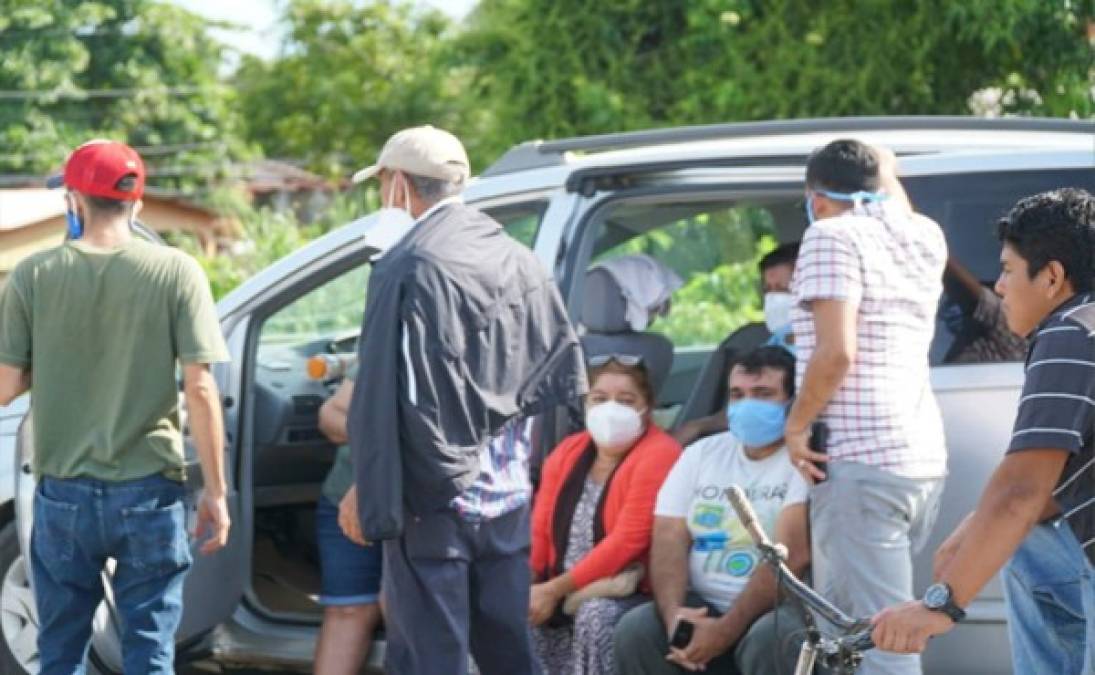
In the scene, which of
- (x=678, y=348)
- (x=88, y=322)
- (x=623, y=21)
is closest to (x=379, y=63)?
(x=623, y=21)

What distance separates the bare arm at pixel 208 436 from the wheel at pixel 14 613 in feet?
4.11

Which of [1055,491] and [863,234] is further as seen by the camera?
[863,234]

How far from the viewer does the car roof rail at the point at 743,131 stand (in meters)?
6.15

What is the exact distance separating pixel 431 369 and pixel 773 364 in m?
1.44

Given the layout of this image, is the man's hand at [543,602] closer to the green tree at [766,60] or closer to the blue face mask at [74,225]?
the blue face mask at [74,225]

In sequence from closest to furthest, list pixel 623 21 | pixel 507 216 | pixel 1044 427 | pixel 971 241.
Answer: pixel 1044 427
pixel 971 241
pixel 507 216
pixel 623 21

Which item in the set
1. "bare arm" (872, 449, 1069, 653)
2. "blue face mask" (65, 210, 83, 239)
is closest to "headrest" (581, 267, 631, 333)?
"blue face mask" (65, 210, 83, 239)

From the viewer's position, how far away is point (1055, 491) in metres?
3.60

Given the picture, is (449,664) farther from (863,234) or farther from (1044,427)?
(1044,427)

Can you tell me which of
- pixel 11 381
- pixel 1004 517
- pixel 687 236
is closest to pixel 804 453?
pixel 1004 517

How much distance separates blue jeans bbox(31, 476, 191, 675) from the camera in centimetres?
509

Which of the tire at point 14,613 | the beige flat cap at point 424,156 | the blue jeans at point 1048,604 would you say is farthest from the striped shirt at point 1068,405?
the tire at point 14,613

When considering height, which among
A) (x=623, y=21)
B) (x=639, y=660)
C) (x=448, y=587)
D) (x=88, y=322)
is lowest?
(x=639, y=660)

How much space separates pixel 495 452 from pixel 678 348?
10.3 feet
